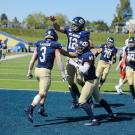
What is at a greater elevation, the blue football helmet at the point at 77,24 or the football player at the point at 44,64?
the blue football helmet at the point at 77,24

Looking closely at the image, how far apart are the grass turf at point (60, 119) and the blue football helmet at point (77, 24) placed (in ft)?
6.76

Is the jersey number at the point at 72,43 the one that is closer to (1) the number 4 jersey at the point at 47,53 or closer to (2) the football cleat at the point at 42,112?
(1) the number 4 jersey at the point at 47,53

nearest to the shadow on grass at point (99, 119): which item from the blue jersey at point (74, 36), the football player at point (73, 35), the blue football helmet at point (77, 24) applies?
the football player at point (73, 35)

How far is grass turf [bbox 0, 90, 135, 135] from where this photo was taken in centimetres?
922

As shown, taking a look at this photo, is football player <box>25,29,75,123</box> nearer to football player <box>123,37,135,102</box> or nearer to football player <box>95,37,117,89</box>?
football player <box>123,37,135,102</box>

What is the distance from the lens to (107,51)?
607 inches

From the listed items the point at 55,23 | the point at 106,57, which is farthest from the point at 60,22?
the point at 55,23

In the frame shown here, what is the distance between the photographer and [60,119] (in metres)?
10.5

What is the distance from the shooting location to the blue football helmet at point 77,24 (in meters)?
11.0

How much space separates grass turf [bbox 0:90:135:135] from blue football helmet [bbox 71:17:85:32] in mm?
2061

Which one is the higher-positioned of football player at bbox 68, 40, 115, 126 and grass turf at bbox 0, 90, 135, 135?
football player at bbox 68, 40, 115, 126

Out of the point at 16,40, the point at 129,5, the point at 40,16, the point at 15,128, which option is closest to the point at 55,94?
the point at 15,128

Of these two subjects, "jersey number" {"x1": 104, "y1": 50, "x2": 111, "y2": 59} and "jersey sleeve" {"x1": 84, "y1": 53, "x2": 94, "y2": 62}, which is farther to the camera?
"jersey number" {"x1": 104, "y1": 50, "x2": 111, "y2": 59}

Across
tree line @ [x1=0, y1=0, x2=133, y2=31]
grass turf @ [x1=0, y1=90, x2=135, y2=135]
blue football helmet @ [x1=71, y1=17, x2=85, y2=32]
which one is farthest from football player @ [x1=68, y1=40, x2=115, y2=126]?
tree line @ [x1=0, y1=0, x2=133, y2=31]
